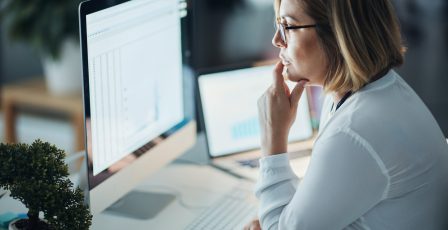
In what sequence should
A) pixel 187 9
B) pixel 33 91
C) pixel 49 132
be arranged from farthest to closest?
pixel 49 132 < pixel 33 91 < pixel 187 9

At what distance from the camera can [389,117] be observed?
1.20 m

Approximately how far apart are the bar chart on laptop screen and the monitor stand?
0.15m

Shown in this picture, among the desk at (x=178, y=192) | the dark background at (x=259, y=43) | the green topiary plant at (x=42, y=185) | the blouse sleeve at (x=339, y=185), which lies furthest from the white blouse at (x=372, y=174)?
the dark background at (x=259, y=43)

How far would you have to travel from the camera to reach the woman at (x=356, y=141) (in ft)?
3.83

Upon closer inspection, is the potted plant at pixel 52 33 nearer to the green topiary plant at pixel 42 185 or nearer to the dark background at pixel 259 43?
the dark background at pixel 259 43

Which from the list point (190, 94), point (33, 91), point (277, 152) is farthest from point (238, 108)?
point (33, 91)

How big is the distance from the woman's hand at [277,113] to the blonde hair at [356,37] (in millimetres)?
141

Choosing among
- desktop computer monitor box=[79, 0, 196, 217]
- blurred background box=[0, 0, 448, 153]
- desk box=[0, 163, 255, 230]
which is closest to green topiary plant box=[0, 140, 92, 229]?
desktop computer monitor box=[79, 0, 196, 217]

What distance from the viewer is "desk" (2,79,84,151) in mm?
2961

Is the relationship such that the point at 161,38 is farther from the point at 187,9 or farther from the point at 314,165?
the point at 314,165

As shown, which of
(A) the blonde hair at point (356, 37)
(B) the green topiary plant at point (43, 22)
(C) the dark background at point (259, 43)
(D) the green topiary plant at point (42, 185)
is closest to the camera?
(D) the green topiary plant at point (42, 185)

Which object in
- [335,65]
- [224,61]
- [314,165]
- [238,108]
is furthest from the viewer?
[224,61]

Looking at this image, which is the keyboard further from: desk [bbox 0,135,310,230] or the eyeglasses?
the eyeglasses

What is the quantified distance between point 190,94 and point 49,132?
1890 millimetres
